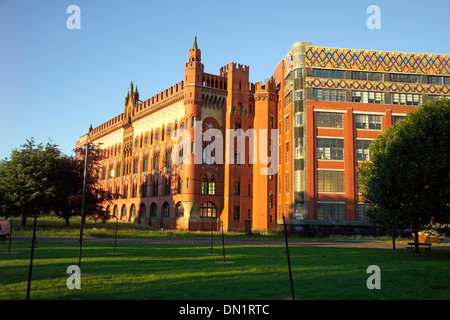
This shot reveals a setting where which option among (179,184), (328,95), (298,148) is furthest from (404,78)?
(179,184)

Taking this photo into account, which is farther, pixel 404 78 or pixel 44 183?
pixel 404 78

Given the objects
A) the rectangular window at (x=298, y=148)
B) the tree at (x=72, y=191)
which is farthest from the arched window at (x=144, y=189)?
the rectangular window at (x=298, y=148)

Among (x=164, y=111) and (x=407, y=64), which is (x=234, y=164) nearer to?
(x=164, y=111)

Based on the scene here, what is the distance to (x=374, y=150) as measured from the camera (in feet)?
113

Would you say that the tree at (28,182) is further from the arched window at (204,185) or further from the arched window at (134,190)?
the arched window at (134,190)

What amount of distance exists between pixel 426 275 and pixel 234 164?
147 ft

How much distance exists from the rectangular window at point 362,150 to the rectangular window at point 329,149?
2.46m

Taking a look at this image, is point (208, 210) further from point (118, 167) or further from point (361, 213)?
point (118, 167)

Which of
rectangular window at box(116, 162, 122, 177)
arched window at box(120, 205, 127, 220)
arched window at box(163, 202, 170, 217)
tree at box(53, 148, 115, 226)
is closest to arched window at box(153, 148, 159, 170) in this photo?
arched window at box(163, 202, 170, 217)

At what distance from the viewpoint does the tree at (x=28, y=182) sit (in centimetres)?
4925

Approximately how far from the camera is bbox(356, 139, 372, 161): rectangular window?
57.0 meters

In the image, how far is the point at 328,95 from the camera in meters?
57.5

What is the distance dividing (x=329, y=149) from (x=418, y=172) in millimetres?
32475
